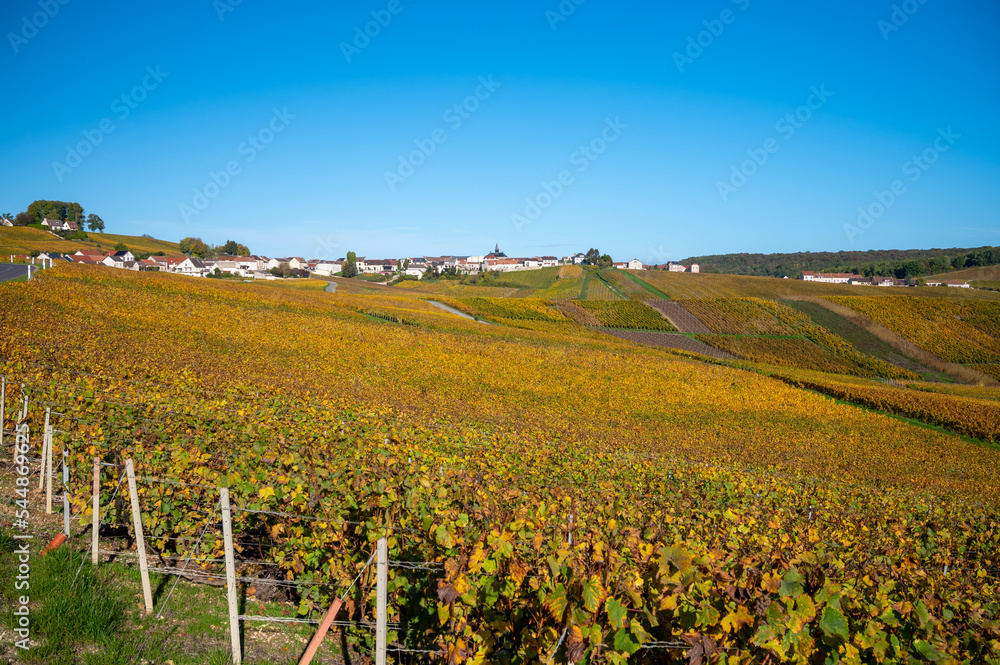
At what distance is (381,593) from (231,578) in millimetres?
1528

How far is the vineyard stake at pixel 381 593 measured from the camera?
3.33m

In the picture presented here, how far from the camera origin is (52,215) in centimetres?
12588

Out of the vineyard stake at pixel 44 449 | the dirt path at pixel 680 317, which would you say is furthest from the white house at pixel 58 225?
the vineyard stake at pixel 44 449

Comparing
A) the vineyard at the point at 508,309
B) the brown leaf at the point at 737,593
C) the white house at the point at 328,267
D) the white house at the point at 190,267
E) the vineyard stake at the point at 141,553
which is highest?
the white house at the point at 328,267

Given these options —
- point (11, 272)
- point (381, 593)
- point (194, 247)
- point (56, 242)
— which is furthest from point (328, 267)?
point (381, 593)

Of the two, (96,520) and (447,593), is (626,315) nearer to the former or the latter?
(96,520)

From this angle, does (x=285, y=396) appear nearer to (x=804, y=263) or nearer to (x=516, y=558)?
(x=516, y=558)

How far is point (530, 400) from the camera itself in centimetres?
2506

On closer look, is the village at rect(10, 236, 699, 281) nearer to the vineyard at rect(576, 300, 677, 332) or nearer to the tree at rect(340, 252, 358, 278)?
the tree at rect(340, 252, 358, 278)

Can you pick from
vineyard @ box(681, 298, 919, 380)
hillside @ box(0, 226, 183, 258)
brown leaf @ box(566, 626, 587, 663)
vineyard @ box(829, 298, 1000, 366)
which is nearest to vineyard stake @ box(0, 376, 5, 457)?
brown leaf @ box(566, 626, 587, 663)

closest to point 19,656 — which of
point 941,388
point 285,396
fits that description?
point 285,396

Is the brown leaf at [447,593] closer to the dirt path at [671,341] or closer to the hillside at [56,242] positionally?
the dirt path at [671,341]

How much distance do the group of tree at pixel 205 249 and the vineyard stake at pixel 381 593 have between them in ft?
499

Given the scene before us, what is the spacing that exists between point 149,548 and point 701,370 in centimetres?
Result: 3613
